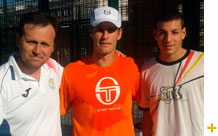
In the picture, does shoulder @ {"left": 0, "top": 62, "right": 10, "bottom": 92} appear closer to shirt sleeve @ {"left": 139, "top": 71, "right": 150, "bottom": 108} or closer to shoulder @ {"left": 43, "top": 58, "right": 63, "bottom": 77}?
shoulder @ {"left": 43, "top": 58, "right": 63, "bottom": 77}

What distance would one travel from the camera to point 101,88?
2316 millimetres

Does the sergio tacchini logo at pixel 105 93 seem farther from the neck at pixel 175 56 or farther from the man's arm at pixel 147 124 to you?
the neck at pixel 175 56

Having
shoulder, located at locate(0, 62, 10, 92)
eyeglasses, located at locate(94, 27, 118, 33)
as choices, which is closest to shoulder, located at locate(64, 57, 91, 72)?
eyeglasses, located at locate(94, 27, 118, 33)

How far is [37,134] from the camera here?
1.99 m

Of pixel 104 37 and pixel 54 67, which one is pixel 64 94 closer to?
pixel 54 67

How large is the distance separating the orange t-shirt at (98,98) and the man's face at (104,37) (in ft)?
0.60

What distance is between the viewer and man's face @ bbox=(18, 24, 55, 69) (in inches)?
77.6

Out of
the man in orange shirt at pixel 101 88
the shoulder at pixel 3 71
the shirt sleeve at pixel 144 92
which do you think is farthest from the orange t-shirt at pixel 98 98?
the shoulder at pixel 3 71

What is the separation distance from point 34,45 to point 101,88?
73 cm

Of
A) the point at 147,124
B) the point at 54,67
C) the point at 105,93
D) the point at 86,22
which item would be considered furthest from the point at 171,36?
the point at 86,22

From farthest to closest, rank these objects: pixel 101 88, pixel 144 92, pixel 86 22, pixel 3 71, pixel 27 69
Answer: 1. pixel 86 22
2. pixel 144 92
3. pixel 101 88
4. pixel 27 69
5. pixel 3 71

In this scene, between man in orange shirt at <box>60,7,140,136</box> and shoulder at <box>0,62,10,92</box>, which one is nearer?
shoulder at <box>0,62,10,92</box>

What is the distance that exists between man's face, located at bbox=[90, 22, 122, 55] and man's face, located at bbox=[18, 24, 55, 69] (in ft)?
1.60

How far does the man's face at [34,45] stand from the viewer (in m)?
1.97
